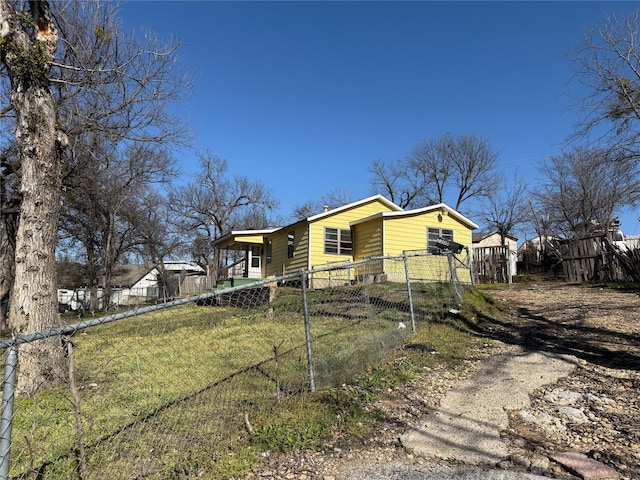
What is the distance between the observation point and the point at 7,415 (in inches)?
76.4

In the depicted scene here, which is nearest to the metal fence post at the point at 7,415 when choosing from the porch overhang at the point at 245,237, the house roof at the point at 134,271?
the porch overhang at the point at 245,237

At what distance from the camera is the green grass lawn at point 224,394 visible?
9.91 ft

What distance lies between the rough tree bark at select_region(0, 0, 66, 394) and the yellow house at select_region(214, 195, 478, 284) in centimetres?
1092

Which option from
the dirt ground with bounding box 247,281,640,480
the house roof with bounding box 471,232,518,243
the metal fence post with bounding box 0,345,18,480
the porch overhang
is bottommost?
the dirt ground with bounding box 247,281,640,480

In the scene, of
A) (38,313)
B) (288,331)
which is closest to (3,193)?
(38,313)

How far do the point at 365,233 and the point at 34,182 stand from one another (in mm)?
13176

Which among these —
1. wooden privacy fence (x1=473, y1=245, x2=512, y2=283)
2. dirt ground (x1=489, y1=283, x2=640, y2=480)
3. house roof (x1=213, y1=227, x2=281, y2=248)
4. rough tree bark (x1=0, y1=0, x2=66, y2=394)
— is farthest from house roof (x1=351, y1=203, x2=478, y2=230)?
rough tree bark (x1=0, y1=0, x2=66, y2=394)

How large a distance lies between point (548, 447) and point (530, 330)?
455 centimetres

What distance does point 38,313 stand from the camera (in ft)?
16.1

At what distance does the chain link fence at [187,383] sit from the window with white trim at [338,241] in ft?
30.1

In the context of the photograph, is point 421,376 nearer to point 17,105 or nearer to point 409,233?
point 17,105

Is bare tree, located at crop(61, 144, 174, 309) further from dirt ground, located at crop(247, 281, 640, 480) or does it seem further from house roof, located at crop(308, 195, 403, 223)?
dirt ground, located at crop(247, 281, 640, 480)

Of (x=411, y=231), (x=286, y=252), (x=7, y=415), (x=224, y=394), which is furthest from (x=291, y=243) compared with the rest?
(x=7, y=415)

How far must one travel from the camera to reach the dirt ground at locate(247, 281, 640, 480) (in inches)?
113
